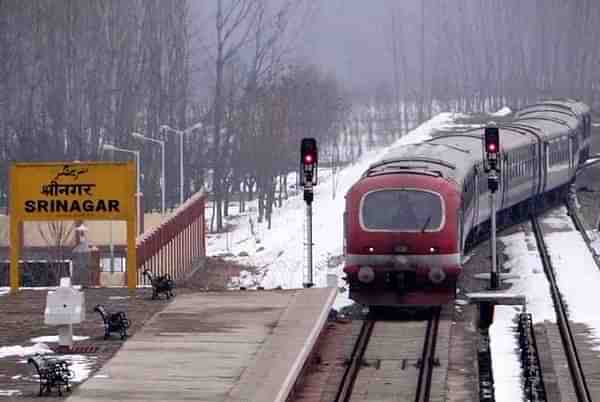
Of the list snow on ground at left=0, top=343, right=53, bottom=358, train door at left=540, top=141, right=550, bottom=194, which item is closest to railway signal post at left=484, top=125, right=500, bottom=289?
snow on ground at left=0, top=343, right=53, bottom=358

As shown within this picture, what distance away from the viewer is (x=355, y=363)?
65.8ft

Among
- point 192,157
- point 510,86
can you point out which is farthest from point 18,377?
point 510,86

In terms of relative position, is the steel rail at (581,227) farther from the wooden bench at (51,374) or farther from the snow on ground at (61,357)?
the wooden bench at (51,374)

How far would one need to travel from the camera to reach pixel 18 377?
17.7 m

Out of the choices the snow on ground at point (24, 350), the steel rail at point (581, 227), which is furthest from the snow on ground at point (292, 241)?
the snow on ground at point (24, 350)

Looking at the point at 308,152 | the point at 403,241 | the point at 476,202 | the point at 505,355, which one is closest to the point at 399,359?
the point at 505,355

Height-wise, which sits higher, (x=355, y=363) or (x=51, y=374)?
(x=51, y=374)

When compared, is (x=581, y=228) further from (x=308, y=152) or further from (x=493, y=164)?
(x=308, y=152)

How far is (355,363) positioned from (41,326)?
188 inches

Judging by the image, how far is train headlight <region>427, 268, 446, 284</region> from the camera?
23.8 m

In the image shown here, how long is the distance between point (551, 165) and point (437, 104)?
75170 millimetres

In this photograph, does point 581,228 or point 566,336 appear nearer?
point 566,336

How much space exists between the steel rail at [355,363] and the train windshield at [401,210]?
68.0 inches

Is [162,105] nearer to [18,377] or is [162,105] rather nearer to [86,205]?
[86,205]
